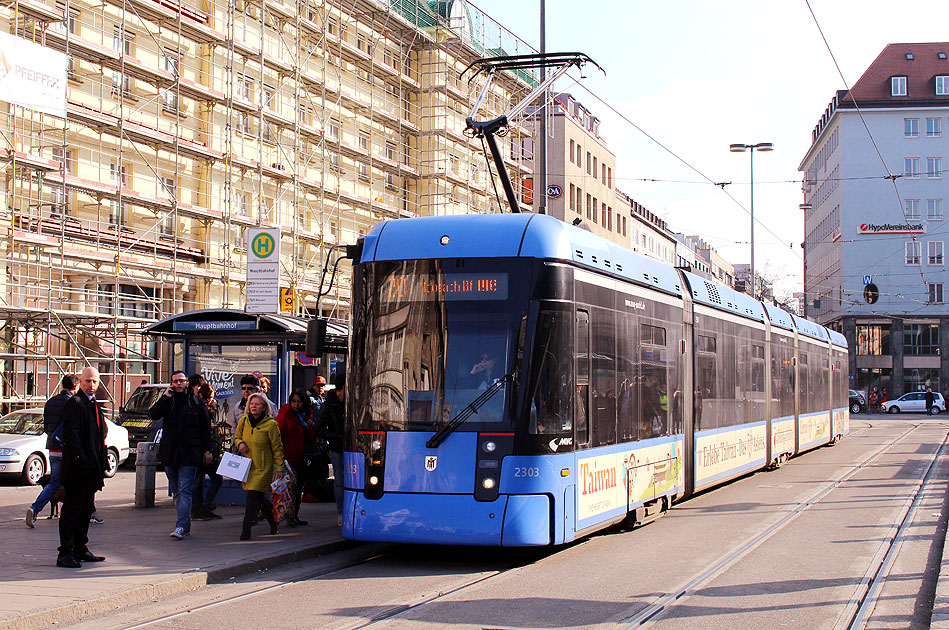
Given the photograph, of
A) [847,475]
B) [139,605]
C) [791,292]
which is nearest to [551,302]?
[139,605]

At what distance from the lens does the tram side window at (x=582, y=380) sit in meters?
10.5

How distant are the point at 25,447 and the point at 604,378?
12.0 metres

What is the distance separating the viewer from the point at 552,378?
10062mm

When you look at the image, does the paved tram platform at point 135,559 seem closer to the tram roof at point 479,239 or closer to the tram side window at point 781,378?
the tram roof at point 479,239

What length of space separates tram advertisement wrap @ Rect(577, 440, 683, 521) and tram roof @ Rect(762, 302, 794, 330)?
27.9 ft

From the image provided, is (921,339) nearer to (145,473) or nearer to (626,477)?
(626,477)

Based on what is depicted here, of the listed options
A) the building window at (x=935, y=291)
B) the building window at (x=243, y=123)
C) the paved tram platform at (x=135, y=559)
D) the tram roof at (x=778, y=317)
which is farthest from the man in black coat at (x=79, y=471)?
the building window at (x=935, y=291)

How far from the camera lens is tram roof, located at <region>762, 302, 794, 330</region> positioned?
21797 millimetres

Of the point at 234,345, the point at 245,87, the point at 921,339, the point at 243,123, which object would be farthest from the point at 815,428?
the point at 921,339

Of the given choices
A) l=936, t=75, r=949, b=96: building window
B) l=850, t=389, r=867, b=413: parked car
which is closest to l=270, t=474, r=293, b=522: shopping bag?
l=850, t=389, r=867, b=413: parked car

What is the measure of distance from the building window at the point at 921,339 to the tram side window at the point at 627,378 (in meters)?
69.8

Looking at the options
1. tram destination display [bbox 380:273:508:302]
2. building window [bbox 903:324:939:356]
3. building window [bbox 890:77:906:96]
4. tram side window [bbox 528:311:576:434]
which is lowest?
tram side window [bbox 528:311:576:434]

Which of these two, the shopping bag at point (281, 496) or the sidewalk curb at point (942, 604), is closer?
the sidewalk curb at point (942, 604)

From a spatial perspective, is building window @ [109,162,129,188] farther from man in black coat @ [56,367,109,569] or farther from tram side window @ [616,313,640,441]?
man in black coat @ [56,367,109,569]
